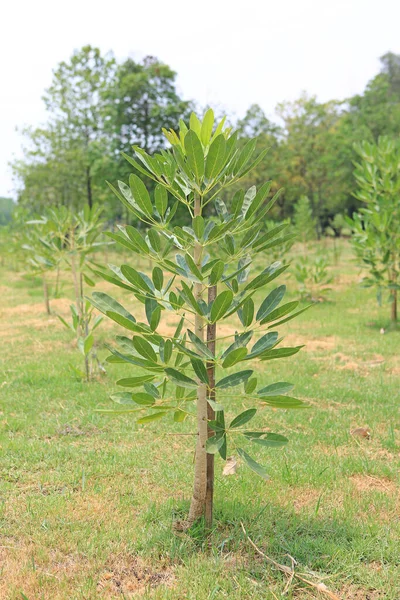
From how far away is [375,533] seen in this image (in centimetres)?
260

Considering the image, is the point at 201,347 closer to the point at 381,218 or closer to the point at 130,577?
the point at 130,577

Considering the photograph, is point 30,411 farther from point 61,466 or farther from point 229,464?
point 229,464

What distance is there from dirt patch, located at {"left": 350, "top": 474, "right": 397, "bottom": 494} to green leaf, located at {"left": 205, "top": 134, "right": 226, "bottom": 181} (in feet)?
6.68

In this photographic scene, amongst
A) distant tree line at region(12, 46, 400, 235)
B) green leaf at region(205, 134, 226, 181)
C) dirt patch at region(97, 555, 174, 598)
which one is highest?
distant tree line at region(12, 46, 400, 235)

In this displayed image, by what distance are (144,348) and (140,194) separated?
0.67 meters

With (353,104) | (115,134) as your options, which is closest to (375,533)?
(115,134)

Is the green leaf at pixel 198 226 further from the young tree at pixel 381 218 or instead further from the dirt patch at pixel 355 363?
the young tree at pixel 381 218

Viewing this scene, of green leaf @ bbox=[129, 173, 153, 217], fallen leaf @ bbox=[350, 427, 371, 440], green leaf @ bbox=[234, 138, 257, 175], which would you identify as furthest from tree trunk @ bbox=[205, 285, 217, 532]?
fallen leaf @ bbox=[350, 427, 371, 440]

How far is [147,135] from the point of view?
22.4 m

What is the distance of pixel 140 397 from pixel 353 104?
3263 centimetres

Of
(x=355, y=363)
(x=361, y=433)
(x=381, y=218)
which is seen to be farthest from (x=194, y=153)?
(x=381, y=218)

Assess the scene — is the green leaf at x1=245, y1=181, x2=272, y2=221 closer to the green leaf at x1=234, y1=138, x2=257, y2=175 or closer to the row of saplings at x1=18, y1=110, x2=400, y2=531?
the row of saplings at x1=18, y1=110, x2=400, y2=531

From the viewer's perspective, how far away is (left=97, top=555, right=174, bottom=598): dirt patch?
220 cm

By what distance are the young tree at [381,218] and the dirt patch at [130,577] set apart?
696 centimetres
